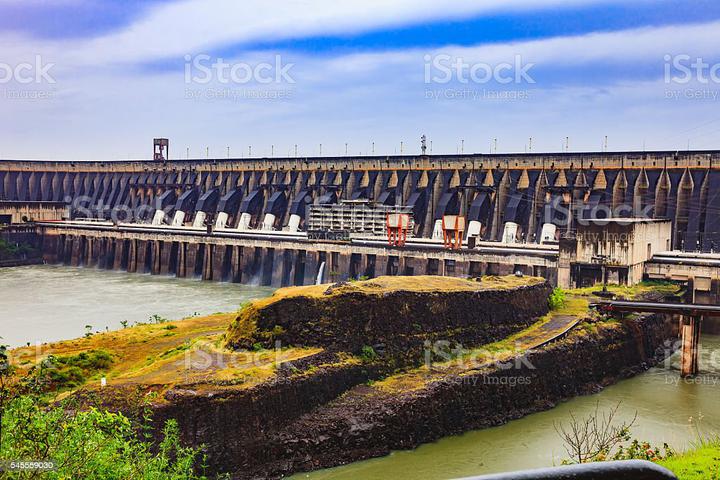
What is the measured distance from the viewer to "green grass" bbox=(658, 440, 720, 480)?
44.1 ft

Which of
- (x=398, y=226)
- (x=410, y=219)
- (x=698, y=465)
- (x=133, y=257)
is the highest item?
(x=410, y=219)

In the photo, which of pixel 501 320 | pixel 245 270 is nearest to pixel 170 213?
pixel 245 270

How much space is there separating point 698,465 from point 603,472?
13.9 metres

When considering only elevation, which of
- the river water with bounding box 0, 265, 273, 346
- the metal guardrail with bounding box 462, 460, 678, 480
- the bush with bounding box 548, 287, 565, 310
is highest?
the metal guardrail with bounding box 462, 460, 678, 480

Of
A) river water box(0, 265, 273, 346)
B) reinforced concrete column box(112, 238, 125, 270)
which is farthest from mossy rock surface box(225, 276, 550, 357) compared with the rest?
reinforced concrete column box(112, 238, 125, 270)

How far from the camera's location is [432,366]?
25.2 metres

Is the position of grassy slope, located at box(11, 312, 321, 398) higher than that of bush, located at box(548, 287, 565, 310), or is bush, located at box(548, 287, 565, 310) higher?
bush, located at box(548, 287, 565, 310)

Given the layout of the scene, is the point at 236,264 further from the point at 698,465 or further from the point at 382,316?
the point at 698,465

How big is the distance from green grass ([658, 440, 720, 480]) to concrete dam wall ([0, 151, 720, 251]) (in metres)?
36.3

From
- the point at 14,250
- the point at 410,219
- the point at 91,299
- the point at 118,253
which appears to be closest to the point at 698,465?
the point at 410,219

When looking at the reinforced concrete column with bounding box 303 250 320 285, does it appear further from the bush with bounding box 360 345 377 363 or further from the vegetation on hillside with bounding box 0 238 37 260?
the vegetation on hillside with bounding box 0 238 37 260

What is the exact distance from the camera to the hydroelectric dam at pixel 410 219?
149 ft

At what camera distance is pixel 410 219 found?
5700 centimetres

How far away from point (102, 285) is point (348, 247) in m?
21.0
